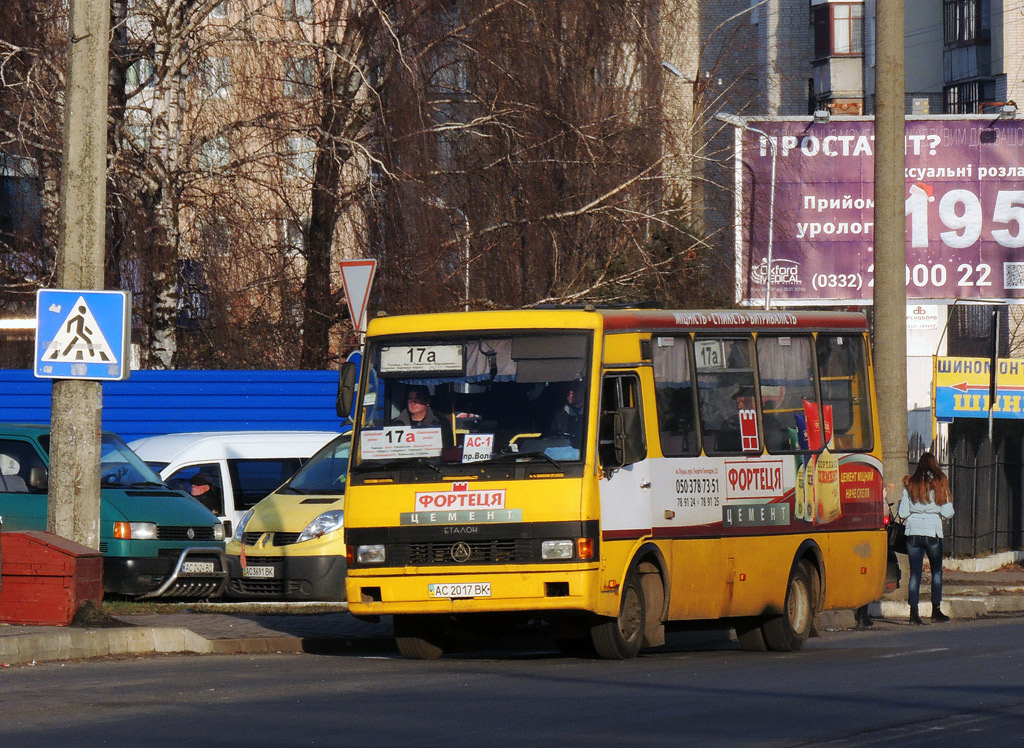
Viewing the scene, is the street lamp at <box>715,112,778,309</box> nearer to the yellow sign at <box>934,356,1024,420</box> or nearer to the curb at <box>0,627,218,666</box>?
the yellow sign at <box>934,356,1024,420</box>

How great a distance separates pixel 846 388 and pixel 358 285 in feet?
16.2

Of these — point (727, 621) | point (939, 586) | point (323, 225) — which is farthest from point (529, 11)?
point (727, 621)

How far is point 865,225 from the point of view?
106 ft

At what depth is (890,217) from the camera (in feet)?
64.5

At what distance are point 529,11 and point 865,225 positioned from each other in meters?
11.5

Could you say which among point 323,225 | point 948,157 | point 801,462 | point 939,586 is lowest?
point 939,586

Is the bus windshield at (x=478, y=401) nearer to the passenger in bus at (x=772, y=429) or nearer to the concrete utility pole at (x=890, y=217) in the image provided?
the passenger in bus at (x=772, y=429)

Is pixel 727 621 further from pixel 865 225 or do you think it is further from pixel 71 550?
pixel 865 225

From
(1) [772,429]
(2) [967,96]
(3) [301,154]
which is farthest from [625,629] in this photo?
(2) [967,96]

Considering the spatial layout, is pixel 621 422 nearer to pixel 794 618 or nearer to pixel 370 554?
pixel 370 554

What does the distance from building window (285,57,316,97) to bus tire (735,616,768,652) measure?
1035 centimetres

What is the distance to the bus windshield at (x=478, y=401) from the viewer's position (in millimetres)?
12844

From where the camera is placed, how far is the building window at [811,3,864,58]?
6100 centimetres

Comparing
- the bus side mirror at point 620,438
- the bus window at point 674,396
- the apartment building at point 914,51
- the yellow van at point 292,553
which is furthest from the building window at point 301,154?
the apartment building at point 914,51
